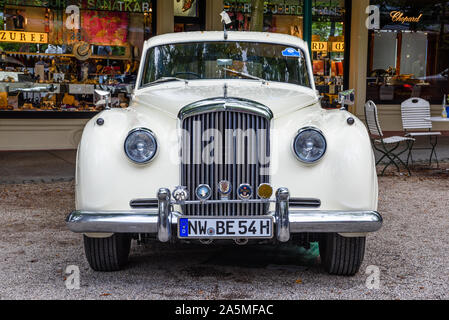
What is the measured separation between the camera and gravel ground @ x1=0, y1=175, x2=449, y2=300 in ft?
14.2

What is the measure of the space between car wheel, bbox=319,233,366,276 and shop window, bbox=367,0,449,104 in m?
10.5

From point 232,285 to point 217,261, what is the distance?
0.65 metres

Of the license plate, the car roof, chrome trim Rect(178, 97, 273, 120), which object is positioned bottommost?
the license plate

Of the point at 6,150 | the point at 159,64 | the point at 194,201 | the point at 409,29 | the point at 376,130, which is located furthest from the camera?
the point at 409,29

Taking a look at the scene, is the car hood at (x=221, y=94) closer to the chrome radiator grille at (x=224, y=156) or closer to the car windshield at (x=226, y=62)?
the car windshield at (x=226, y=62)

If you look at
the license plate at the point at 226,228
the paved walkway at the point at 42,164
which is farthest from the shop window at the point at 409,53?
the license plate at the point at 226,228

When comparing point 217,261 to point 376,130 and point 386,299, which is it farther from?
point 376,130

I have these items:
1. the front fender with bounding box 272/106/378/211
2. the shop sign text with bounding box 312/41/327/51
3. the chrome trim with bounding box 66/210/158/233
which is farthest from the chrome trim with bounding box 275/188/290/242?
the shop sign text with bounding box 312/41/327/51

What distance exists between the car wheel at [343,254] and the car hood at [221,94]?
0.95 meters

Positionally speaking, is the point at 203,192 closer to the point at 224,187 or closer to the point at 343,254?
the point at 224,187

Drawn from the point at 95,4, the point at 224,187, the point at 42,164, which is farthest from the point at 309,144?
the point at 95,4

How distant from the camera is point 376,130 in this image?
9203mm

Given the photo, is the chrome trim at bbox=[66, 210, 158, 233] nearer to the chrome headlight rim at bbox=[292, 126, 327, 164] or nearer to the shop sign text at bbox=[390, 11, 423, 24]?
the chrome headlight rim at bbox=[292, 126, 327, 164]

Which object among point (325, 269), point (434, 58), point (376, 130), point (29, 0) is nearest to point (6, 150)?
point (29, 0)
